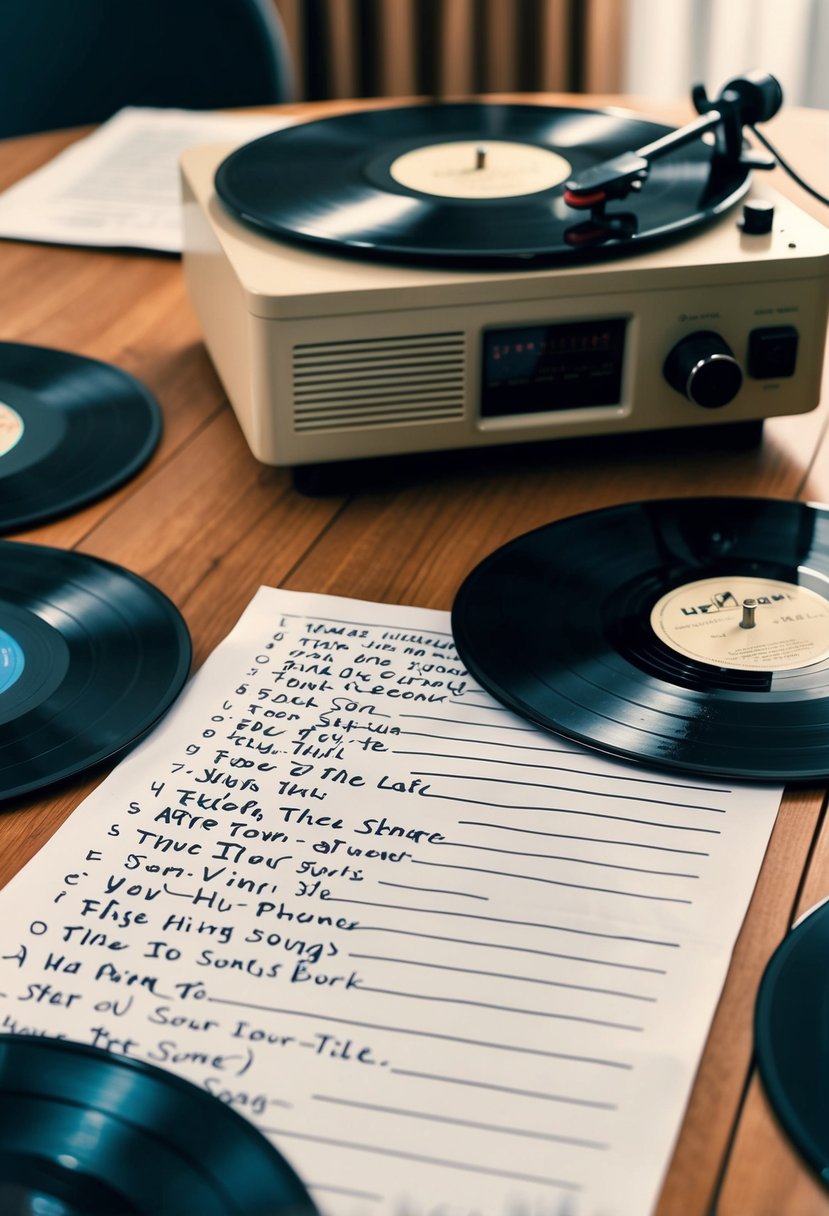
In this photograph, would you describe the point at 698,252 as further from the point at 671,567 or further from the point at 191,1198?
the point at 191,1198

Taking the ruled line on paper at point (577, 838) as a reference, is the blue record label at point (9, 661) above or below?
above

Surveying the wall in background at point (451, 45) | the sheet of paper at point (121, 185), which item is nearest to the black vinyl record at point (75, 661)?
the sheet of paper at point (121, 185)

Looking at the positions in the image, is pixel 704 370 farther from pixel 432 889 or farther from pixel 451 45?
pixel 451 45

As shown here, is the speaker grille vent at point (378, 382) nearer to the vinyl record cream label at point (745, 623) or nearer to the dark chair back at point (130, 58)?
the vinyl record cream label at point (745, 623)

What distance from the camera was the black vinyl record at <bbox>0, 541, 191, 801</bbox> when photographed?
0.75m

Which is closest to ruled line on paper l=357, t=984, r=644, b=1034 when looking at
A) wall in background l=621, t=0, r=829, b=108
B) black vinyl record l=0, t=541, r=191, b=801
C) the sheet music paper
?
the sheet music paper

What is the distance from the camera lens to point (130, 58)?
1.88 m

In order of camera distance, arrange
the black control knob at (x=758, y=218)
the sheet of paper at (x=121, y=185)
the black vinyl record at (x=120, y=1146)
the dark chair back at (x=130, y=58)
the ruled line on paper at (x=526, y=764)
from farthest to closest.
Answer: the dark chair back at (x=130, y=58) < the sheet of paper at (x=121, y=185) < the black control knob at (x=758, y=218) < the ruled line on paper at (x=526, y=764) < the black vinyl record at (x=120, y=1146)

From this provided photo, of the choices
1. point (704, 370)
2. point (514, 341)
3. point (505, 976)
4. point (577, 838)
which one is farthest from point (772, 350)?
point (505, 976)

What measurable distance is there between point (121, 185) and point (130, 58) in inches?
18.2

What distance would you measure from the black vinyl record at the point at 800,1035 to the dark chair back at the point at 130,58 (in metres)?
1.57

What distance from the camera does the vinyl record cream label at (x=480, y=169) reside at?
105 cm

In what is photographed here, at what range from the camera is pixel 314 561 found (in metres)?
0.95

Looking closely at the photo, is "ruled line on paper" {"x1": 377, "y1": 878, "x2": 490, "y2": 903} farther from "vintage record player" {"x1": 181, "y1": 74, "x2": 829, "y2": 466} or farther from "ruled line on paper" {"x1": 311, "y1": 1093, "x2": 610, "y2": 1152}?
"vintage record player" {"x1": 181, "y1": 74, "x2": 829, "y2": 466}
